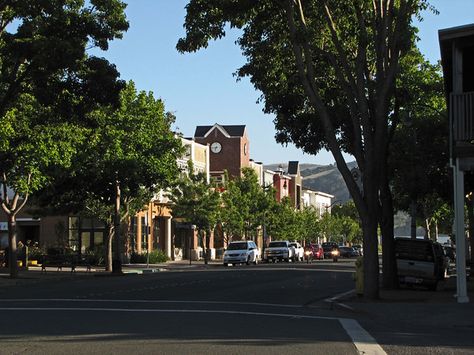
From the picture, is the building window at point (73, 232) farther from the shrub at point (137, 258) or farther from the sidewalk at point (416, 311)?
the sidewalk at point (416, 311)

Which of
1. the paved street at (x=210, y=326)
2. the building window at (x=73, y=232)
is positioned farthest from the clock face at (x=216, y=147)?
the paved street at (x=210, y=326)

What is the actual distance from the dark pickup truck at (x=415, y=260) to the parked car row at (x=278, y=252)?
26563 mm

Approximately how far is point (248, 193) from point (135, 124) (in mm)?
31270

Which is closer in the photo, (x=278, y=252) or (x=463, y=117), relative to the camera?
(x=463, y=117)

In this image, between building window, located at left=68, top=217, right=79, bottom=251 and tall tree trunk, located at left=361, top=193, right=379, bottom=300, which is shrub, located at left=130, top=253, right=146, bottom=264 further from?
tall tree trunk, located at left=361, top=193, right=379, bottom=300

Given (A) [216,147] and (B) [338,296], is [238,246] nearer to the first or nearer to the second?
(B) [338,296]

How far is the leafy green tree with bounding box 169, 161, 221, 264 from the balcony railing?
37.9 m

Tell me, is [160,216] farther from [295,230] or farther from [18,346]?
[18,346]

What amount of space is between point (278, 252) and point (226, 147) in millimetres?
28109

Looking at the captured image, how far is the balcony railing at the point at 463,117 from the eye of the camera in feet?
57.6

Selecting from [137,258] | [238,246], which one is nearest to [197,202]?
[238,246]

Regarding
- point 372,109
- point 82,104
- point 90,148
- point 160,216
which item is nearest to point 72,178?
point 90,148

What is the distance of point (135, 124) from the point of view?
120 ft

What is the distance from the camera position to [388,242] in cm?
2355
